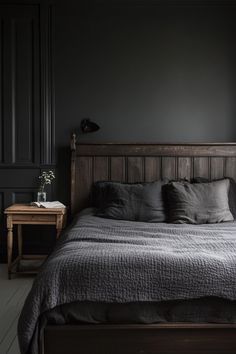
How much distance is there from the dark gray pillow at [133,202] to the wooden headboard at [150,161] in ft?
0.85

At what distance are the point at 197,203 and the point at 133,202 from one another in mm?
543

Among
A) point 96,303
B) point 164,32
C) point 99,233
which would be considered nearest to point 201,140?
point 164,32

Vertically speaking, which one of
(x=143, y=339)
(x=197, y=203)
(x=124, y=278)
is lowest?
(x=143, y=339)

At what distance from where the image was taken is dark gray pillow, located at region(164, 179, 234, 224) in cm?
362

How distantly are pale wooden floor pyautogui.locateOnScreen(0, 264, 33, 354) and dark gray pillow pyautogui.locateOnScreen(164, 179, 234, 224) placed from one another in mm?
1373

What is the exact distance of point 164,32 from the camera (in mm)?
4289

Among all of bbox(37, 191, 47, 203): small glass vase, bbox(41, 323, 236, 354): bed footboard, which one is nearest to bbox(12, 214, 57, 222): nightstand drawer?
bbox(37, 191, 47, 203): small glass vase

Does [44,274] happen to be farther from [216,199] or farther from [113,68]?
[113,68]

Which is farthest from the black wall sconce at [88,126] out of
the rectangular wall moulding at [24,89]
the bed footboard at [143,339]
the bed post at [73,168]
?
the bed footboard at [143,339]

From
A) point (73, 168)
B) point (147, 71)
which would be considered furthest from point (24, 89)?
point (147, 71)

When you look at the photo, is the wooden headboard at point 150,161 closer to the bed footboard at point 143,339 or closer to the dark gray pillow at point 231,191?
the dark gray pillow at point 231,191

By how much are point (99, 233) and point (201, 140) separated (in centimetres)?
183

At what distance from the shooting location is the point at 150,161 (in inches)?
166

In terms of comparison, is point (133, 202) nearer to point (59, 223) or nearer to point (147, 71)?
point (59, 223)
